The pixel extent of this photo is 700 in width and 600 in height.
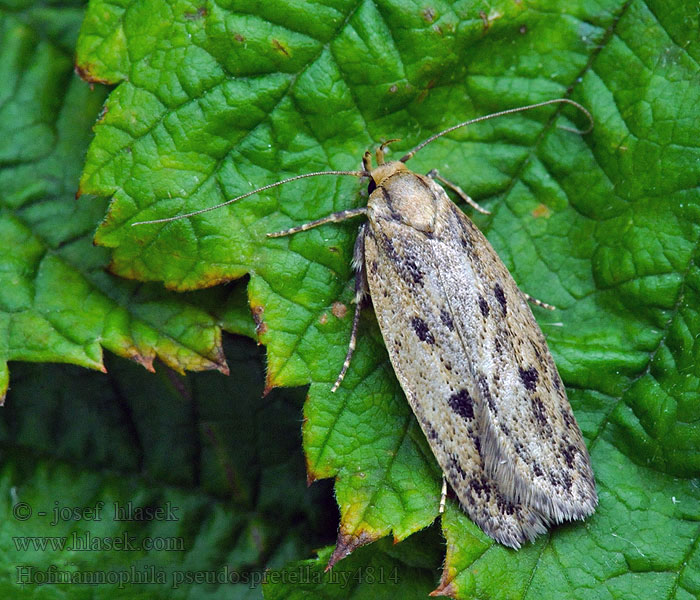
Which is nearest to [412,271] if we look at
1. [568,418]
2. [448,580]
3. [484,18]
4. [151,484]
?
[568,418]

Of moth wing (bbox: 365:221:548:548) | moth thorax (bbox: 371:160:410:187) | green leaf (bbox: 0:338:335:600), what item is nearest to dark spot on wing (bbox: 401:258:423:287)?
moth wing (bbox: 365:221:548:548)

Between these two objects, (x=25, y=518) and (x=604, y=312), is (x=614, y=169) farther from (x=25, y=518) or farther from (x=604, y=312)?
(x=25, y=518)

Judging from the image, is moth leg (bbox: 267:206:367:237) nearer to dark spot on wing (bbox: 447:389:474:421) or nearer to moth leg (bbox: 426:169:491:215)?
moth leg (bbox: 426:169:491:215)

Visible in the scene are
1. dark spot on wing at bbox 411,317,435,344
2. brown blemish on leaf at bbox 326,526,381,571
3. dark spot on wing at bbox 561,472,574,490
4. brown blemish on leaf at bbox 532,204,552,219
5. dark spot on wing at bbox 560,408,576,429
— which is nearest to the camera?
brown blemish on leaf at bbox 326,526,381,571

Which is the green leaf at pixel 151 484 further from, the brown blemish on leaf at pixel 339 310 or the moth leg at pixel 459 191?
the moth leg at pixel 459 191

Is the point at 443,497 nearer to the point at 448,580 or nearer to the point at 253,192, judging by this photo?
the point at 448,580

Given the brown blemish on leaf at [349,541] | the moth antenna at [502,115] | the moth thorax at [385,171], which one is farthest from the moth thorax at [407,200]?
the brown blemish on leaf at [349,541]
